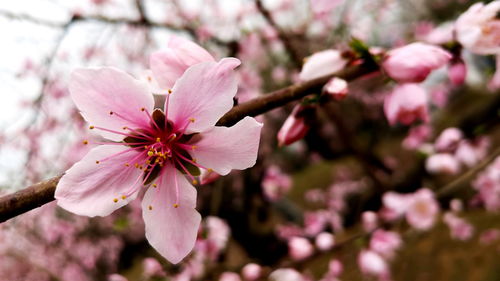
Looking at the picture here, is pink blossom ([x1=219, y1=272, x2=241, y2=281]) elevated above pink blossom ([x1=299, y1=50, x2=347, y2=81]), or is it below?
below

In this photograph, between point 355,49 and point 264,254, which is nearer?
point 355,49

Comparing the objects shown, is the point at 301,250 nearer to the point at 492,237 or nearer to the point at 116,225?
the point at 116,225

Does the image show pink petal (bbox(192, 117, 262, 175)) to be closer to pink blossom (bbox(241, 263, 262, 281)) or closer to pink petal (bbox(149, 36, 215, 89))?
pink petal (bbox(149, 36, 215, 89))

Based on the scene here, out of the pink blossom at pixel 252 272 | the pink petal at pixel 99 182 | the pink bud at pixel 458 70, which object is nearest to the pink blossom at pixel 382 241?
the pink blossom at pixel 252 272

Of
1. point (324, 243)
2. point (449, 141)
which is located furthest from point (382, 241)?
point (449, 141)

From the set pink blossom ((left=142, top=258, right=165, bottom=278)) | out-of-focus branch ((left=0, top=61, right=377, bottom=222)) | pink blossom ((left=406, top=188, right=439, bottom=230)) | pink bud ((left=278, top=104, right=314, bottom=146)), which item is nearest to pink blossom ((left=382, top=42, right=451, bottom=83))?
out-of-focus branch ((left=0, top=61, right=377, bottom=222))

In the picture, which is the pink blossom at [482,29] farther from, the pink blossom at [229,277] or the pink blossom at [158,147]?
the pink blossom at [229,277]

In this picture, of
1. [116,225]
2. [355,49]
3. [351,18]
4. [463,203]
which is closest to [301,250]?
[116,225]
